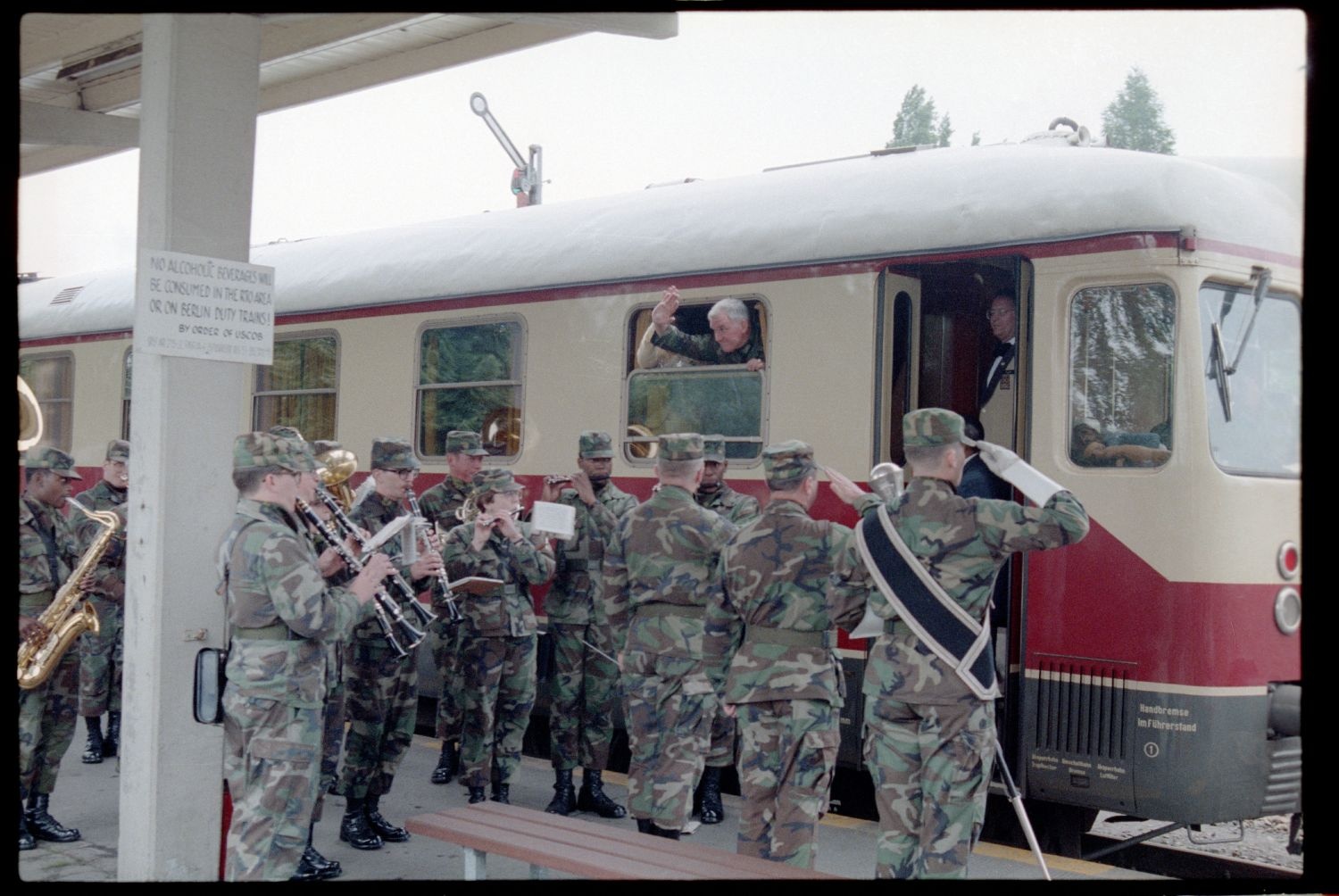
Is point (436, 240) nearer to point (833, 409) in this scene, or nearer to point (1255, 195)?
point (833, 409)

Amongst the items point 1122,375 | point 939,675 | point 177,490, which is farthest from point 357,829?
point 1122,375

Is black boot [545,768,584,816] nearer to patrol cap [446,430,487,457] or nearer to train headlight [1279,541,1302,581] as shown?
patrol cap [446,430,487,457]

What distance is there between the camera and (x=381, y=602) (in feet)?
20.3

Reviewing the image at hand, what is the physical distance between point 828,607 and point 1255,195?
9.79 feet

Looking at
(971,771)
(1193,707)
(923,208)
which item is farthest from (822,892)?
(923,208)

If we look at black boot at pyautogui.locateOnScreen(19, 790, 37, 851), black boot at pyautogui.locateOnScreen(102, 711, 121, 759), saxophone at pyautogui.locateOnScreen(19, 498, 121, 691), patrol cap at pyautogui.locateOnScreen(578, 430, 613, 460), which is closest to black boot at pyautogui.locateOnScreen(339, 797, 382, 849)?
black boot at pyautogui.locateOnScreen(19, 790, 37, 851)

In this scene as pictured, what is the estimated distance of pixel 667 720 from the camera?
20.4 feet

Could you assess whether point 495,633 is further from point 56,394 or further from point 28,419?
point 56,394

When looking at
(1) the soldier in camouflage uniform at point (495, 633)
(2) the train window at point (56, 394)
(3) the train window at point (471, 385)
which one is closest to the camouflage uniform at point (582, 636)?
(1) the soldier in camouflage uniform at point (495, 633)

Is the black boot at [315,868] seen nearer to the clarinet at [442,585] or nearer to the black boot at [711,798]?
the clarinet at [442,585]

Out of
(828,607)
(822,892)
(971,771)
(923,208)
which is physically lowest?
(822,892)

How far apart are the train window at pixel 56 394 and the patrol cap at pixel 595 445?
6.22 metres

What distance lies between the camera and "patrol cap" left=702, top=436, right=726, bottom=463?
23.2ft

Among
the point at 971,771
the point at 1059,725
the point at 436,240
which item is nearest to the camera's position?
the point at 971,771
